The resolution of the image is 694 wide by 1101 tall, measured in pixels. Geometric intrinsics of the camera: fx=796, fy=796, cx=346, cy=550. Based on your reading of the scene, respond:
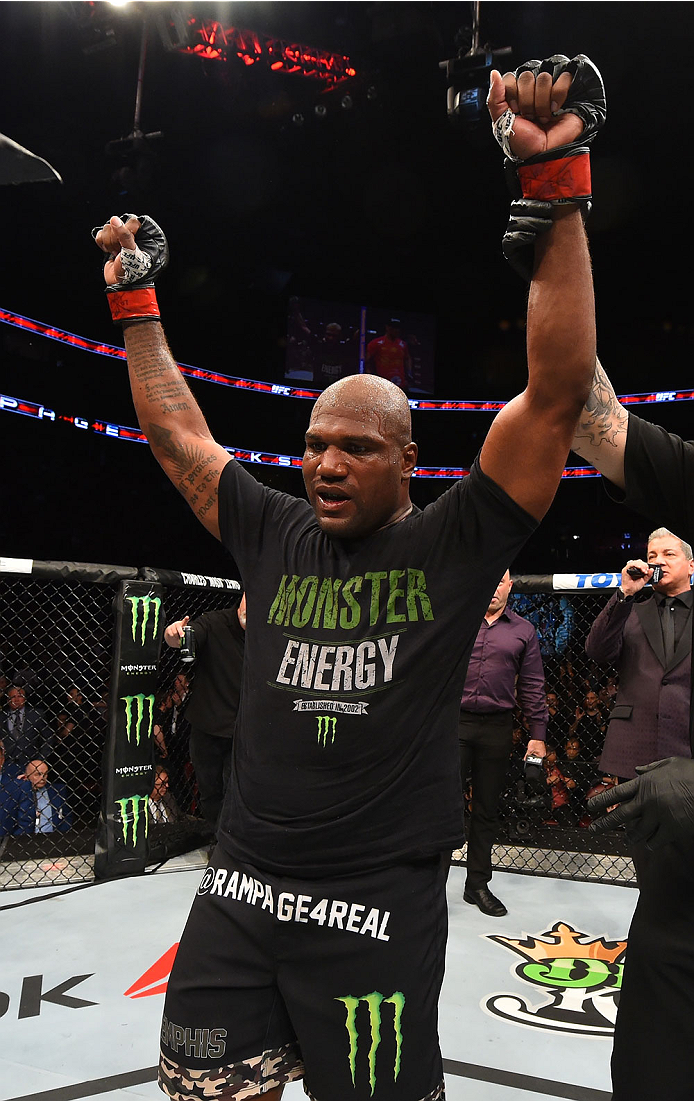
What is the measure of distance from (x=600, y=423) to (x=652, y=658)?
6.92 feet

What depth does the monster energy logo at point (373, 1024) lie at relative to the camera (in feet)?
3.24

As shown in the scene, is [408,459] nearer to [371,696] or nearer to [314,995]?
[371,696]

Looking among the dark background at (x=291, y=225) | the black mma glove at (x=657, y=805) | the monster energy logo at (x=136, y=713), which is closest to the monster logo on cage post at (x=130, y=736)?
the monster energy logo at (x=136, y=713)

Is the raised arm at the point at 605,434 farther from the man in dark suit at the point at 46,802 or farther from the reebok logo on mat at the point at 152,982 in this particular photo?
the man in dark suit at the point at 46,802

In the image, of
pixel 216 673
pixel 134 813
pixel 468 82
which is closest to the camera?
pixel 134 813

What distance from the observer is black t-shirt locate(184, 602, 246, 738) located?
3.61 metres

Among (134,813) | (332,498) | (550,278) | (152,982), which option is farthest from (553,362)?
(134,813)

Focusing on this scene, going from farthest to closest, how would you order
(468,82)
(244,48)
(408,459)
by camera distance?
(244,48)
(468,82)
(408,459)

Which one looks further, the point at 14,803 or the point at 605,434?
the point at 14,803

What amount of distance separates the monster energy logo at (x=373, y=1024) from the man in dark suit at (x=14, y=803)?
336 centimetres

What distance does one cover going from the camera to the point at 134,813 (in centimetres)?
351

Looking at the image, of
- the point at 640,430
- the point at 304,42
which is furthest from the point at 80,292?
the point at 640,430

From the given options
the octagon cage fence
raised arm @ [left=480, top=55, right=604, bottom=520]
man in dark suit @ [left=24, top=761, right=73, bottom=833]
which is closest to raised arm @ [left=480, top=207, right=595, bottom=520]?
raised arm @ [left=480, top=55, right=604, bottom=520]

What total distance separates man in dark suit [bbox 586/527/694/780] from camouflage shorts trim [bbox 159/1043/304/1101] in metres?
2.27
